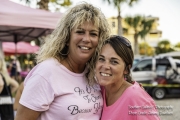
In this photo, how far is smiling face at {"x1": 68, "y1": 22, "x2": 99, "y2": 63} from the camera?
197 centimetres

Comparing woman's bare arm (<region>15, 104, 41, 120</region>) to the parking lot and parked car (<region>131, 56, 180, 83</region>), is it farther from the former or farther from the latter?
parked car (<region>131, 56, 180, 83</region>)

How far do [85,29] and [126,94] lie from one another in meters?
0.56

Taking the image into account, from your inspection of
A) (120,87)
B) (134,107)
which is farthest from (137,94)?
(120,87)

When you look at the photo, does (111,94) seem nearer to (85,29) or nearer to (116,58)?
(116,58)

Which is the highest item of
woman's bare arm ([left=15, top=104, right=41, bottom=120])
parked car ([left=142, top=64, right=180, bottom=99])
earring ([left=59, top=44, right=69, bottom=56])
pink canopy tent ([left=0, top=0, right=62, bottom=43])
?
pink canopy tent ([left=0, top=0, right=62, bottom=43])

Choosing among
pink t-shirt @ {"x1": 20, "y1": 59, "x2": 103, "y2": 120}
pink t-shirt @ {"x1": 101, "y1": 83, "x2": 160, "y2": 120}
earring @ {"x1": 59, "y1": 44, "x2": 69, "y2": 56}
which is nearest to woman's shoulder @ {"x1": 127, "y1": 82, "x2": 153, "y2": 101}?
pink t-shirt @ {"x1": 101, "y1": 83, "x2": 160, "y2": 120}

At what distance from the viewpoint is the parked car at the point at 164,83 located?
11008mm

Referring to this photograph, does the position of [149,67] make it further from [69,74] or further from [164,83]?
[69,74]

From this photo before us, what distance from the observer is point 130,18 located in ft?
130

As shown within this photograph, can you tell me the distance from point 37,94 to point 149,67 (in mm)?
10570

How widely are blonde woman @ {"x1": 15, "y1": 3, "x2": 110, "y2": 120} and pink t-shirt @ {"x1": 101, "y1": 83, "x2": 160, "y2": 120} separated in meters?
Result: 0.24

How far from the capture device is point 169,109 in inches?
A: 80.0

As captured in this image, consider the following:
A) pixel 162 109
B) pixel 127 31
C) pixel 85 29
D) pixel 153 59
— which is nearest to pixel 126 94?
pixel 162 109

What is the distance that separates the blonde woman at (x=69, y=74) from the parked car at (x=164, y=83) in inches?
371
